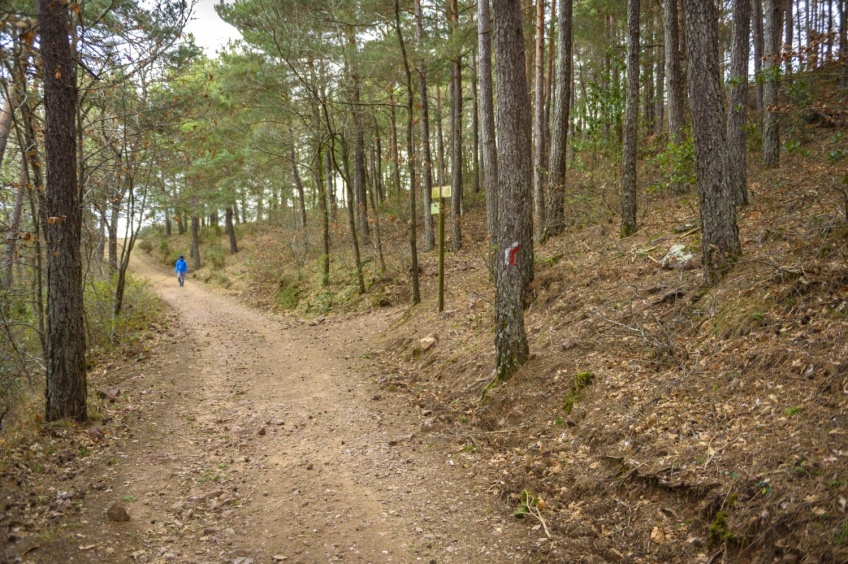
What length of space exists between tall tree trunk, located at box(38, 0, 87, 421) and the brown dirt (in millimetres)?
577

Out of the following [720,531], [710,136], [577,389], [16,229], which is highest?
[710,136]

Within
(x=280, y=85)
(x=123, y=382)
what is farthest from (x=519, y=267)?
(x=280, y=85)

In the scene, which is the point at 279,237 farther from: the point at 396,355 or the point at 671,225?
the point at 671,225

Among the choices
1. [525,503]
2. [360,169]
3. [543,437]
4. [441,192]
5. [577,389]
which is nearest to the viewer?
[525,503]

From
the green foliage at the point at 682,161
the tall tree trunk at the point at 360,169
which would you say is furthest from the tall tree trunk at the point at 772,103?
the tall tree trunk at the point at 360,169

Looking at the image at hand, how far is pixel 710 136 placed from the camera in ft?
21.2

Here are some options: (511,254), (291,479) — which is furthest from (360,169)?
(291,479)

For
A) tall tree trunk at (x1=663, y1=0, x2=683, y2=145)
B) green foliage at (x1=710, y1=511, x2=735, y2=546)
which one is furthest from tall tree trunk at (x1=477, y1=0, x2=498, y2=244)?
green foliage at (x1=710, y1=511, x2=735, y2=546)

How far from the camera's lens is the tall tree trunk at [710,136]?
6.45m

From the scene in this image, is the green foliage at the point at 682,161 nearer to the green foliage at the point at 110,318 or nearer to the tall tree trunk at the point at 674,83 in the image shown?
the tall tree trunk at the point at 674,83

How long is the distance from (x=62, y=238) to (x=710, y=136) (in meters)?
8.38

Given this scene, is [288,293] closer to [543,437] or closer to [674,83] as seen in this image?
[674,83]

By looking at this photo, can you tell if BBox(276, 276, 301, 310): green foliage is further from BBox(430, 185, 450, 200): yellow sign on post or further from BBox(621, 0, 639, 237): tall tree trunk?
BBox(621, 0, 639, 237): tall tree trunk

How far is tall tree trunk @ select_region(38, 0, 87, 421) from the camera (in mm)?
6109
